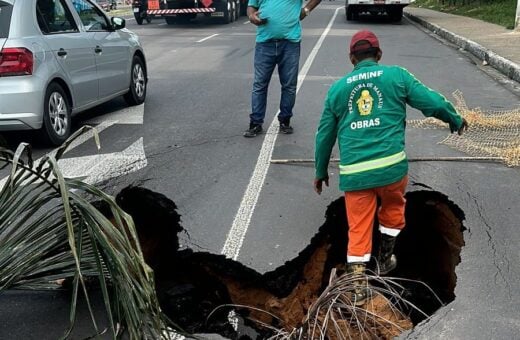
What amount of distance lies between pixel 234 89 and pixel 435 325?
265 inches

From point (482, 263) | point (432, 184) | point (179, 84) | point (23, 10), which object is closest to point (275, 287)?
point (482, 263)

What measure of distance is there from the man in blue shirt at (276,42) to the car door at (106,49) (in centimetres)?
221

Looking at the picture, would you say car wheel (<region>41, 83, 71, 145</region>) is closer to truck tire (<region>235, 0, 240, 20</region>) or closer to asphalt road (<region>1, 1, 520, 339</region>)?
asphalt road (<region>1, 1, 520, 339</region>)

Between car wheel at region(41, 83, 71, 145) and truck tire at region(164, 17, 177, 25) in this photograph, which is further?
truck tire at region(164, 17, 177, 25)

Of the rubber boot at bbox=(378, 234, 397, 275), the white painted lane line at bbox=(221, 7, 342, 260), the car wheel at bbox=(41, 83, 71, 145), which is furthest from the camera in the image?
the car wheel at bbox=(41, 83, 71, 145)

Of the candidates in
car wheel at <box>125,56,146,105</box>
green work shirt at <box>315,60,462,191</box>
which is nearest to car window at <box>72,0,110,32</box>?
car wheel at <box>125,56,146,105</box>

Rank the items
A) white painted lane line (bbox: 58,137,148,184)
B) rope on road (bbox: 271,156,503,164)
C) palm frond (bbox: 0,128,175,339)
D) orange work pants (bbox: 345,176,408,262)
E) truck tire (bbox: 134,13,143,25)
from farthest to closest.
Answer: truck tire (bbox: 134,13,143,25) < rope on road (bbox: 271,156,503,164) < white painted lane line (bbox: 58,137,148,184) < orange work pants (bbox: 345,176,408,262) < palm frond (bbox: 0,128,175,339)

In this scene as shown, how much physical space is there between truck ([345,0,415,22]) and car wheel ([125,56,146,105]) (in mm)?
13668

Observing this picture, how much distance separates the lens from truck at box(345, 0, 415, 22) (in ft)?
66.0

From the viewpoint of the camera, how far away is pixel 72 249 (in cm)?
229

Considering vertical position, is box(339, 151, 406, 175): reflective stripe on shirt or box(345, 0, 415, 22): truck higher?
box(339, 151, 406, 175): reflective stripe on shirt

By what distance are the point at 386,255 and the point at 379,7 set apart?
18798 millimetres

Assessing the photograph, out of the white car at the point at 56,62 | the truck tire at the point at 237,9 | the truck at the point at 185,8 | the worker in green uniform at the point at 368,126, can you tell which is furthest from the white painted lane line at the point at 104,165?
the truck tire at the point at 237,9

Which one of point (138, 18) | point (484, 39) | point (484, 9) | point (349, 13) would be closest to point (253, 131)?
point (484, 39)
